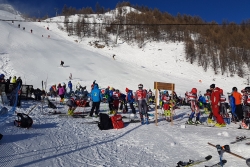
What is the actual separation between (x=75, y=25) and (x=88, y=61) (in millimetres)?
37892

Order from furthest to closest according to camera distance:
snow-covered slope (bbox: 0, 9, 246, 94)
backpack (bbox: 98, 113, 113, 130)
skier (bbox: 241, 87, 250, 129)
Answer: snow-covered slope (bbox: 0, 9, 246, 94)
skier (bbox: 241, 87, 250, 129)
backpack (bbox: 98, 113, 113, 130)

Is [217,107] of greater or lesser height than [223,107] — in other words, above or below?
above

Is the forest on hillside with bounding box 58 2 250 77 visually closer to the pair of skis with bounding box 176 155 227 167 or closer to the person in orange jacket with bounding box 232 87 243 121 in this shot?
the person in orange jacket with bounding box 232 87 243 121

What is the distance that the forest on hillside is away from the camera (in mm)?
61719

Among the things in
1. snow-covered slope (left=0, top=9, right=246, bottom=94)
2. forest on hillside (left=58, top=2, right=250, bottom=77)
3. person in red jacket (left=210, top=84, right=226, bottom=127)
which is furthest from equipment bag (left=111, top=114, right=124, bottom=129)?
forest on hillside (left=58, top=2, right=250, bottom=77)

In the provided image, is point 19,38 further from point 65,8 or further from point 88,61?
point 65,8

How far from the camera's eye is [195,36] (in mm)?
74375

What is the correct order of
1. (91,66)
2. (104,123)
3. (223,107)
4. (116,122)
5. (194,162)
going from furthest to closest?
1. (91,66)
2. (223,107)
3. (116,122)
4. (104,123)
5. (194,162)

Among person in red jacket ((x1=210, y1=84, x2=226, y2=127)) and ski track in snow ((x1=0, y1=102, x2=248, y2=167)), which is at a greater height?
person in red jacket ((x1=210, y1=84, x2=226, y2=127))

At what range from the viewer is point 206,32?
7644 centimetres

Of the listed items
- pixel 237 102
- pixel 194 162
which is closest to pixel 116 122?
pixel 194 162

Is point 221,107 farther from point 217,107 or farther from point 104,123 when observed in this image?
point 104,123

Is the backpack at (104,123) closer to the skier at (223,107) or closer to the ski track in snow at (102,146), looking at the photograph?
the ski track in snow at (102,146)

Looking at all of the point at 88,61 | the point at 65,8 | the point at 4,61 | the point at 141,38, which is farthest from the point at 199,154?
the point at 65,8
